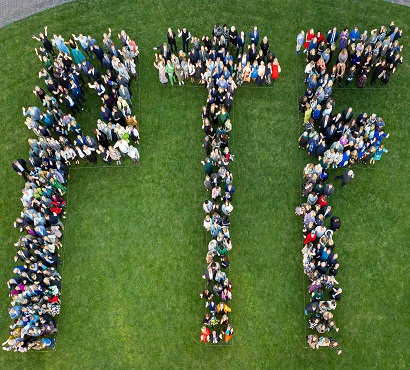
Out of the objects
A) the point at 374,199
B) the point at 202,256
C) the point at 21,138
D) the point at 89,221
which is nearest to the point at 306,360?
the point at 202,256

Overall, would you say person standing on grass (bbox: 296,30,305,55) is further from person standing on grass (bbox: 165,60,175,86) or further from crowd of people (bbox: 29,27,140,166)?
crowd of people (bbox: 29,27,140,166)

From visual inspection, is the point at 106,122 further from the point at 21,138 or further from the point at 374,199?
the point at 374,199

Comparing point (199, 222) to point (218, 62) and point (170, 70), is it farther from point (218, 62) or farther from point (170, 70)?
point (170, 70)

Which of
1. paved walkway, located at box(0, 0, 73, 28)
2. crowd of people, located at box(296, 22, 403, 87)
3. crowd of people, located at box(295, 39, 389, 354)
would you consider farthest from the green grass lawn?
crowd of people, located at box(296, 22, 403, 87)

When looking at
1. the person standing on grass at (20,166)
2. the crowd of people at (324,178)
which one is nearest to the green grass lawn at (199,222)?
the crowd of people at (324,178)

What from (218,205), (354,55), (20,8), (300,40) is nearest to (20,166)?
(218,205)

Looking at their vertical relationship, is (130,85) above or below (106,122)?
above
